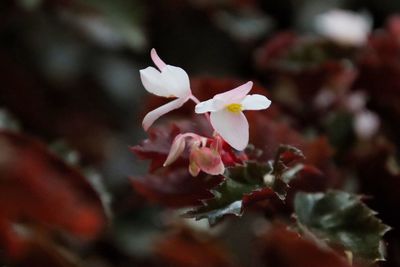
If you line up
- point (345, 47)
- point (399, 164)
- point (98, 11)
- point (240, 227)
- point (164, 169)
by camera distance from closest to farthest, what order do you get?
point (164, 169) → point (399, 164) → point (345, 47) → point (98, 11) → point (240, 227)

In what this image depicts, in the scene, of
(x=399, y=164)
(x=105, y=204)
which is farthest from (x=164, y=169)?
(x=399, y=164)

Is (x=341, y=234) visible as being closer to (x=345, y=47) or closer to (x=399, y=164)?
(x=399, y=164)

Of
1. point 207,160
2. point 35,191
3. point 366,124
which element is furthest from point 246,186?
point 366,124

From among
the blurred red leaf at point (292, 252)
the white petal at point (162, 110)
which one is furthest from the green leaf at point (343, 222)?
the white petal at point (162, 110)

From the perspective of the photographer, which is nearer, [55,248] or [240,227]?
[55,248]

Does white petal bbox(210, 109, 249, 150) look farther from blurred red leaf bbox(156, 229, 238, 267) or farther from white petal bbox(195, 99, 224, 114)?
blurred red leaf bbox(156, 229, 238, 267)

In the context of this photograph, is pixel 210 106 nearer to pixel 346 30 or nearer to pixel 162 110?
pixel 162 110
